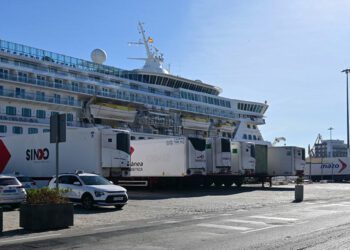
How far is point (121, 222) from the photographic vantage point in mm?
13664

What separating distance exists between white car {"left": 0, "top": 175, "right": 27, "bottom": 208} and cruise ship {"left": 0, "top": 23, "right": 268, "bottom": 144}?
3148 centimetres

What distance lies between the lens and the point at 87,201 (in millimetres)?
→ 17328

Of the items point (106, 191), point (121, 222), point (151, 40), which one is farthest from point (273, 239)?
point (151, 40)

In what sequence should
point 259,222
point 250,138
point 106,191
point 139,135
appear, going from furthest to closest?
point 250,138, point 139,135, point 106,191, point 259,222

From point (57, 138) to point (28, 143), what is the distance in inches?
696

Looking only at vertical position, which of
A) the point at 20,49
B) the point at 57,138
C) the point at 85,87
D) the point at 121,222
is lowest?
the point at 121,222

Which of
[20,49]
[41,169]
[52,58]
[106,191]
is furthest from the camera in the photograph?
[52,58]

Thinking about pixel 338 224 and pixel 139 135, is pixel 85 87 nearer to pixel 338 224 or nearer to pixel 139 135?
pixel 139 135

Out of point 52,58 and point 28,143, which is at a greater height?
point 52,58

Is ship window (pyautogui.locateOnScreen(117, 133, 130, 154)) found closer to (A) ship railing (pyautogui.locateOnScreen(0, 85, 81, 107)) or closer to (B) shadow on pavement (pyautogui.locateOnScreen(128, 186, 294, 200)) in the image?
(B) shadow on pavement (pyautogui.locateOnScreen(128, 186, 294, 200))

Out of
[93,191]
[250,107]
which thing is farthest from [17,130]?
[250,107]

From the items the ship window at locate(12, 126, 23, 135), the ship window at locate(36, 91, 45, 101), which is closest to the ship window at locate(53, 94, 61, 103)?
the ship window at locate(36, 91, 45, 101)

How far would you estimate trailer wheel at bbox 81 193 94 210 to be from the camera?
56.4 feet

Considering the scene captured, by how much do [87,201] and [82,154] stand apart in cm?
871
